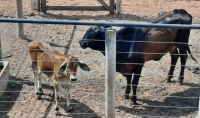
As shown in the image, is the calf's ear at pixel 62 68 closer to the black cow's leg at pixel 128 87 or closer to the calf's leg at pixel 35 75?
the calf's leg at pixel 35 75

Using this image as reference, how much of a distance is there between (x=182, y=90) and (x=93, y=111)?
6.09 feet

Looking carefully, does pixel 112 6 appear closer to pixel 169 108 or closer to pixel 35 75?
pixel 35 75

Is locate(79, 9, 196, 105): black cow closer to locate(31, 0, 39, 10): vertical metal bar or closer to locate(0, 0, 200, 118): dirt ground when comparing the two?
locate(0, 0, 200, 118): dirt ground

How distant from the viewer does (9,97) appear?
7.75 metres

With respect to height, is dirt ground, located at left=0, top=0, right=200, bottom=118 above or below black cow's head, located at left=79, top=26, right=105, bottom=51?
below

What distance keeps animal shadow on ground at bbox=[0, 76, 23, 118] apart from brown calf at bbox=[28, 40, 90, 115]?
41cm

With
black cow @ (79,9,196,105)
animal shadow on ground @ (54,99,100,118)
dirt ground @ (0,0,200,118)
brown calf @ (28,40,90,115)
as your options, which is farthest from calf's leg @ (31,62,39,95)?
black cow @ (79,9,196,105)

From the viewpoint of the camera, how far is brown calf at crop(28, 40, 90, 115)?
22.1ft

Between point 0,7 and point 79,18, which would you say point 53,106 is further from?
point 0,7

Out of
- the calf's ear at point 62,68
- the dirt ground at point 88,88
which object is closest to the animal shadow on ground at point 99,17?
the dirt ground at point 88,88

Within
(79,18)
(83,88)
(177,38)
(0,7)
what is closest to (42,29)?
(79,18)

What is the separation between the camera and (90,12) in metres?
13.0

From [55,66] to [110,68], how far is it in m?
1.68

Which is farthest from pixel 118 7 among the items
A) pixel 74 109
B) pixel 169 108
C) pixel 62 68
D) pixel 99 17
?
pixel 62 68
